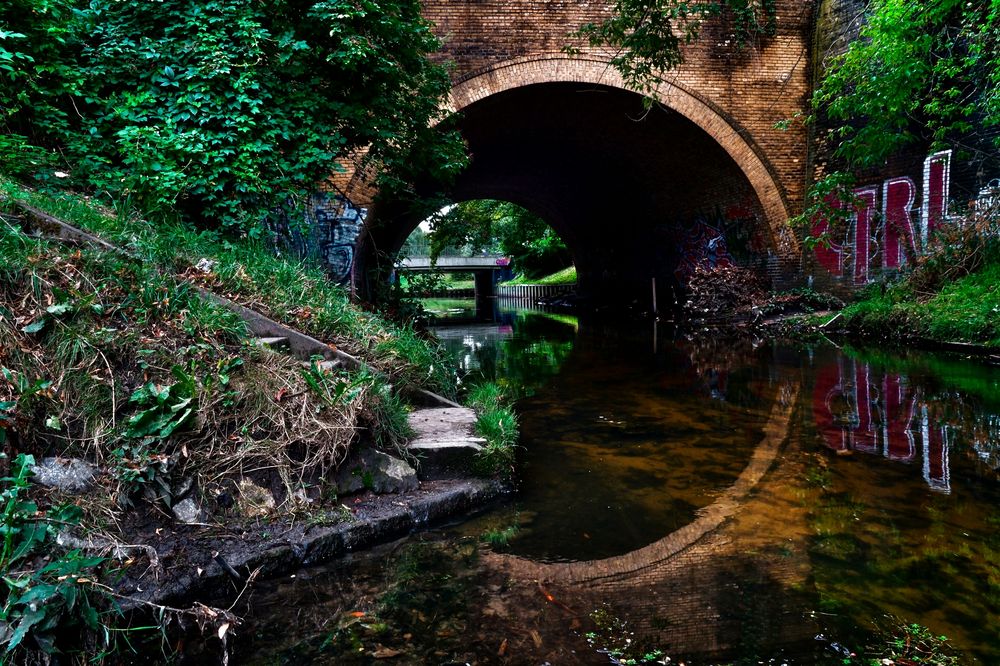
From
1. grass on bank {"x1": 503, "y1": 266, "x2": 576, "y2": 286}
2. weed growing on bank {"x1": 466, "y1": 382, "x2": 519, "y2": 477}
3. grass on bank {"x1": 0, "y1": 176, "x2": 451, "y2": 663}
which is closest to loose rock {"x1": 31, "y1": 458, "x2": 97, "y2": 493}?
grass on bank {"x1": 0, "y1": 176, "x2": 451, "y2": 663}

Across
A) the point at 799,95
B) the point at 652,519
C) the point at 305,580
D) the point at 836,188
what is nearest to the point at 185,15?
the point at 305,580

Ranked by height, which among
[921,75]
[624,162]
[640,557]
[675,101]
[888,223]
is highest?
[675,101]

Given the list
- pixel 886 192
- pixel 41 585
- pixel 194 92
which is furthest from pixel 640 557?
pixel 886 192

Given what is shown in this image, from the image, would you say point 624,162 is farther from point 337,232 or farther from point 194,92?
point 194,92

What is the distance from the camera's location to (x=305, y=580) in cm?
262

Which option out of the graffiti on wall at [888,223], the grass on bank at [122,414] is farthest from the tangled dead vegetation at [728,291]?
the grass on bank at [122,414]

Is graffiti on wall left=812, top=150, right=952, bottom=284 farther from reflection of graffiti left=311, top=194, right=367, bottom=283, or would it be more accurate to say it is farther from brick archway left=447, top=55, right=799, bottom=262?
reflection of graffiti left=311, top=194, right=367, bottom=283

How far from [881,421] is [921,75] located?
23.9 feet

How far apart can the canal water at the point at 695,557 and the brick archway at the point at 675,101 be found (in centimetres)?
755

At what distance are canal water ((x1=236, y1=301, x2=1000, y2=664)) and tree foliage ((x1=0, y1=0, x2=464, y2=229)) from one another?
340cm

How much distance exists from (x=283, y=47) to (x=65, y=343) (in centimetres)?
375

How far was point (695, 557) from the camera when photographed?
2766mm

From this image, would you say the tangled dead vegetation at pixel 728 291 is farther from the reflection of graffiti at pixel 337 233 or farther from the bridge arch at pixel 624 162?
the reflection of graffiti at pixel 337 233

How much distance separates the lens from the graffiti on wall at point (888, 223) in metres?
10.4
